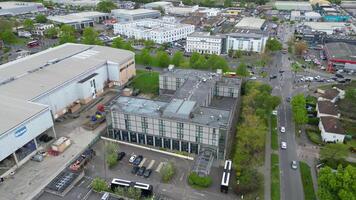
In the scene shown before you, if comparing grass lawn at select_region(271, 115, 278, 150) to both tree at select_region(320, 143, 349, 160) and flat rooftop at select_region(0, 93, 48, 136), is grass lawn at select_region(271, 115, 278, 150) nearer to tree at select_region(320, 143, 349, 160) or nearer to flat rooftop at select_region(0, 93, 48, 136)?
tree at select_region(320, 143, 349, 160)

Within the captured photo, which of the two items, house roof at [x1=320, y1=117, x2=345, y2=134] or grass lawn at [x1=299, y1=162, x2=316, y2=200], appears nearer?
grass lawn at [x1=299, y1=162, x2=316, y2=200]

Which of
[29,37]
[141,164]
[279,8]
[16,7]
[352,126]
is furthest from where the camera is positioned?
[279,8]

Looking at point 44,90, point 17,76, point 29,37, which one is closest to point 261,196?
point 44,90

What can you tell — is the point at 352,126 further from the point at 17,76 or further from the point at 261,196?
the point at 17,76

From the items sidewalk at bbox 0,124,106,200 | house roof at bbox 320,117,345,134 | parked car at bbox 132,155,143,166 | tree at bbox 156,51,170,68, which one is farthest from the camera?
tree at bbox 156,51,170,68

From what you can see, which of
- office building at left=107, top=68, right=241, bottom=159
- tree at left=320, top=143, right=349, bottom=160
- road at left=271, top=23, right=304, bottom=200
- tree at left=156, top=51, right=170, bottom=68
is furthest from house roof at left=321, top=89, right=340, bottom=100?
tree at left=156, top=51, right=170, bottom=68

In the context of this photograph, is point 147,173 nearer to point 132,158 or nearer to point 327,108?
point 132,158
